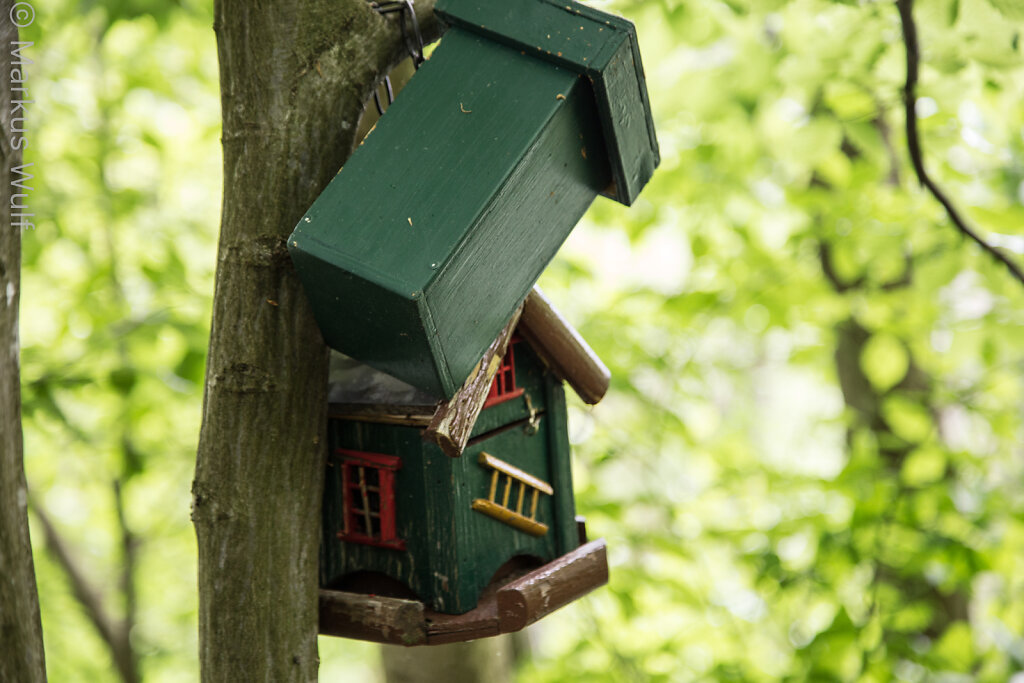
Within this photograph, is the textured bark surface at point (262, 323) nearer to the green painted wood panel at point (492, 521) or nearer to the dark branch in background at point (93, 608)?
the green painted wood panel at point (492, 521)

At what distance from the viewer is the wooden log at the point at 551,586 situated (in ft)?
4.04

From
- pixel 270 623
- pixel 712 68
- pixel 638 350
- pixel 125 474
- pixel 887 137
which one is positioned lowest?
pixel 270 623

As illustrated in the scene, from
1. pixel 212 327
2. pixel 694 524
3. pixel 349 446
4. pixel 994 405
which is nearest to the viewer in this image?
pixel 212 327

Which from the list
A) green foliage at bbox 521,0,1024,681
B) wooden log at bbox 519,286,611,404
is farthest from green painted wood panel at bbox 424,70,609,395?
green foliage at bbox 521,0,1024,681

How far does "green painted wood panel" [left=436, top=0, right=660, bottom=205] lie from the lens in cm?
114

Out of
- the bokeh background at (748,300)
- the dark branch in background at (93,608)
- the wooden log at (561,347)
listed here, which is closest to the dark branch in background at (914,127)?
the bokeh background at (748,300)

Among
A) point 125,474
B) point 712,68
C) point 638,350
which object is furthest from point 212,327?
point 638,350

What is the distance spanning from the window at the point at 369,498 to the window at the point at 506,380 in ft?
0.71

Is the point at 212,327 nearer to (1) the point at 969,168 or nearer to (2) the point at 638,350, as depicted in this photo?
(2) the point at 638,350

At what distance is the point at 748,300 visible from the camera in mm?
2697

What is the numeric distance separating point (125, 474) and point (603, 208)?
195cm

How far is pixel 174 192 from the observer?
4.16 m

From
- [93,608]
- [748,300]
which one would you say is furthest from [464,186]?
[93,608]

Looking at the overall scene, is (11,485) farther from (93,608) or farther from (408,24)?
(93,608)
